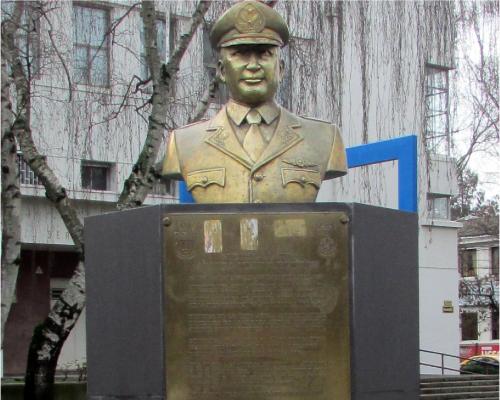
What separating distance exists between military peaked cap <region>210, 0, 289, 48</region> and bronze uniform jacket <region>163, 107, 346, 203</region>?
39 centimetres

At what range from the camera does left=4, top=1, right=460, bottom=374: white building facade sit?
12.5 metres

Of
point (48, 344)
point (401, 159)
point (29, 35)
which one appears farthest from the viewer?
point (29, 35)

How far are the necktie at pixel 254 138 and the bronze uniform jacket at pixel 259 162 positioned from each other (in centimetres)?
3

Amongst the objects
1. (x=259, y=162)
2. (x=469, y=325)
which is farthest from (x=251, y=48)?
(x=469, y=325)

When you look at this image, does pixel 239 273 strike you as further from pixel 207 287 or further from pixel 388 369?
pixel 388 369

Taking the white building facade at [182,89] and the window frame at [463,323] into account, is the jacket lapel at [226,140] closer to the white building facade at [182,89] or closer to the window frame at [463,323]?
the white building facade at [182,89]

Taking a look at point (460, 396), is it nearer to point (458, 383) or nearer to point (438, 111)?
point (458, 383)

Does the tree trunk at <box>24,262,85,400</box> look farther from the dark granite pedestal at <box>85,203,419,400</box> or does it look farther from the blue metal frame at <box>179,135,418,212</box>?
the dark granite pedestal at <box>85,203,419,400</box>

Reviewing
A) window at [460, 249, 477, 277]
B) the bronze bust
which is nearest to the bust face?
the bronze bust

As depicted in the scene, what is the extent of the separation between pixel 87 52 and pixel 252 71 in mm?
8611

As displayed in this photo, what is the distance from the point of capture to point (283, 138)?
196 inches

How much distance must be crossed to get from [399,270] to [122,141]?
12.1 m

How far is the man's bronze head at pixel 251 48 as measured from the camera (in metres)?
4.94

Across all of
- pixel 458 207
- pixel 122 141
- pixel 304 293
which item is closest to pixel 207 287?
pixel 304 293
